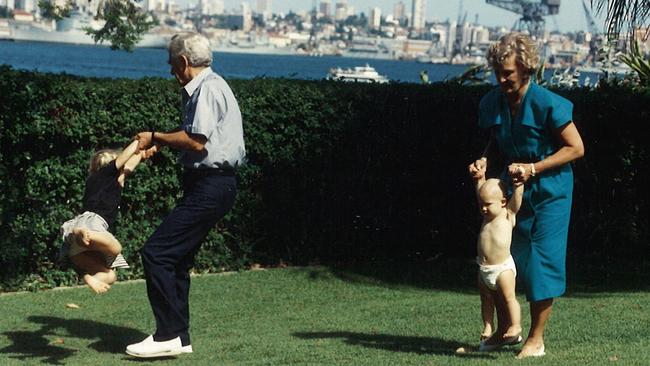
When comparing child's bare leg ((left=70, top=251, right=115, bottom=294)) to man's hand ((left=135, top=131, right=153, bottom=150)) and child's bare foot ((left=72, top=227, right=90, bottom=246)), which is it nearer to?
child's bare foot ((left=72, top=227, right=90, bottom=246))

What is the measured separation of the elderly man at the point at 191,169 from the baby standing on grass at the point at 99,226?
29 centimetres

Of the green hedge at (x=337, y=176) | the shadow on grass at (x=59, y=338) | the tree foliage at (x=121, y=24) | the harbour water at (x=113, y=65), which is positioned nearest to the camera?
the shadow on grass at (x=59, y=338)

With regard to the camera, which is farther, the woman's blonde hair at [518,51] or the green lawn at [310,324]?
the green lawn at [310,324]

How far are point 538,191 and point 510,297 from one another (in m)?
0.67

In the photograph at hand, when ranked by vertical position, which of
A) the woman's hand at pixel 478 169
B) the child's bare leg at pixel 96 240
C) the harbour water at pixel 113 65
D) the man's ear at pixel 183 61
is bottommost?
the harbour water at pixel 113 65

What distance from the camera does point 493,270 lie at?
7250 millimetres

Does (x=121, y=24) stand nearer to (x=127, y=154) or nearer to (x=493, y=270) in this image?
(x=127, y=154)

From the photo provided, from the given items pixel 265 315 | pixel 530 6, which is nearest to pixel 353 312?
pixel 265 315

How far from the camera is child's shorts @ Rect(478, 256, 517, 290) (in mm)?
7232

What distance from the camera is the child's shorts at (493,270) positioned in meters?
7.23

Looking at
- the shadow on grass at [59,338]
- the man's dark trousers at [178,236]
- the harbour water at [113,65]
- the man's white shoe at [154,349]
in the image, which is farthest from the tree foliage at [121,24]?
the harbour water at [113,65]

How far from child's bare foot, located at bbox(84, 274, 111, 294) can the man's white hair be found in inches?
58.9

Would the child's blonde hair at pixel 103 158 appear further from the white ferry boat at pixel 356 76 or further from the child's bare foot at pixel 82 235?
the white ferry boat at pixel 356 76

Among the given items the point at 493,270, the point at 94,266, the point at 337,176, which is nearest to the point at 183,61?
the point at 94,266
